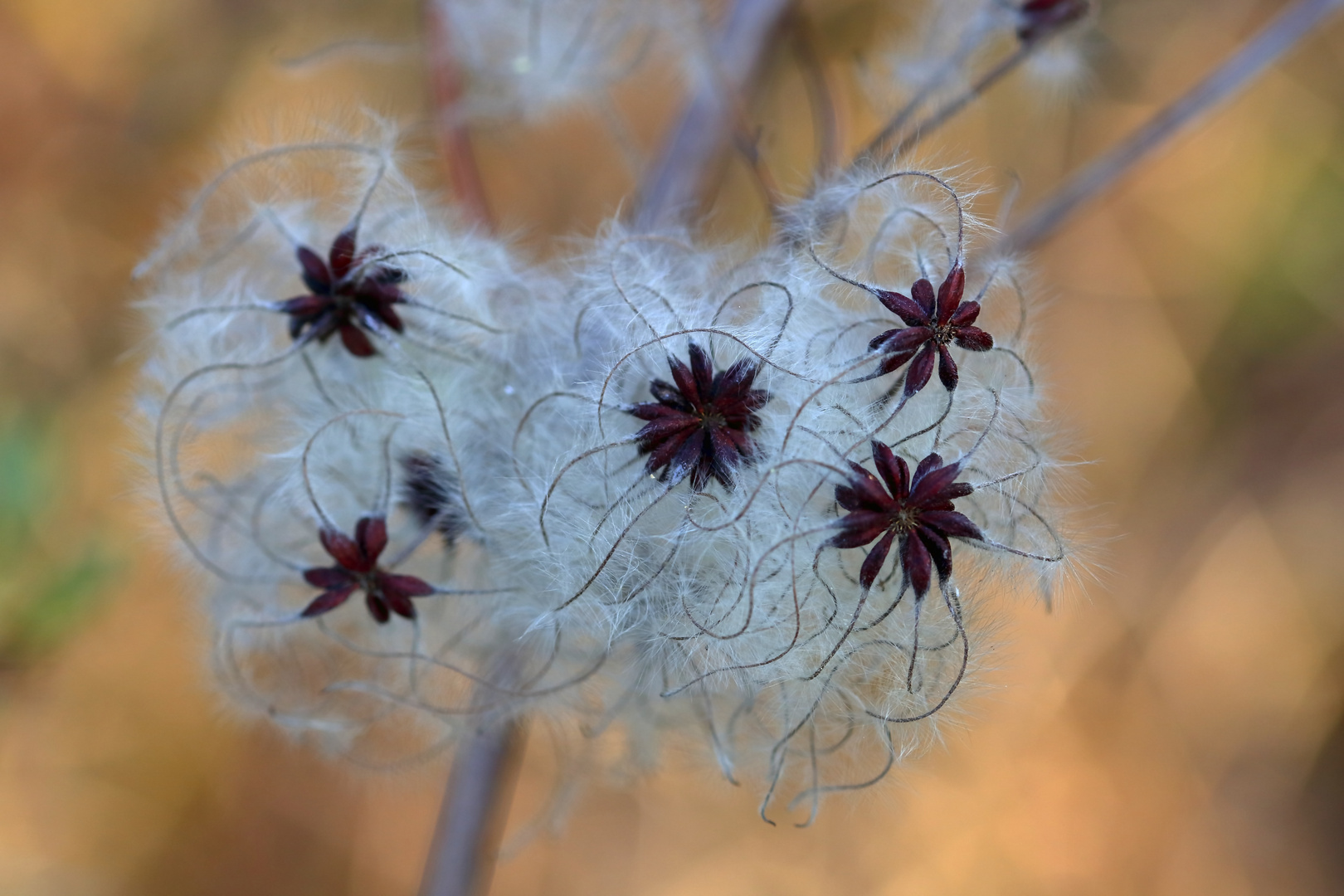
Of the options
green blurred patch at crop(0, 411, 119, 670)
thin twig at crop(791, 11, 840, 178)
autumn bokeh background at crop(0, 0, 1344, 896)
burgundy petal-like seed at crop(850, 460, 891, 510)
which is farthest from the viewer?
autumn bokeh background at crop(0, 0, 1344, 896)

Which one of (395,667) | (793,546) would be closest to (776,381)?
(793,546)

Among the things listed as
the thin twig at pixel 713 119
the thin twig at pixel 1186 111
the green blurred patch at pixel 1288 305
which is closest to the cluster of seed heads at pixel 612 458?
the thin twig at pixel 1186 111

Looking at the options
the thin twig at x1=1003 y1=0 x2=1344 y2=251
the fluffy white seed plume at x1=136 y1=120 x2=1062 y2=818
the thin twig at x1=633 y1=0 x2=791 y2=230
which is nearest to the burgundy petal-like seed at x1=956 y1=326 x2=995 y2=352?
the fluffy white seed plume at x1=136 y1=120 x2=1062 y2=818

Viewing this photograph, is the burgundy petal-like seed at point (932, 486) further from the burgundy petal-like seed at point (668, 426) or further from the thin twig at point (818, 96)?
the thin twig at point (818, 96)

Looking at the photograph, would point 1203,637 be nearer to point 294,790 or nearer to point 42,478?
point 294,790

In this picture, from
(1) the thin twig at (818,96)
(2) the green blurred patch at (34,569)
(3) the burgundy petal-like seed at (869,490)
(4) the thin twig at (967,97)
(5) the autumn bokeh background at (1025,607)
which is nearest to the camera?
(3) the burgundy petal-like seed at (869,490)

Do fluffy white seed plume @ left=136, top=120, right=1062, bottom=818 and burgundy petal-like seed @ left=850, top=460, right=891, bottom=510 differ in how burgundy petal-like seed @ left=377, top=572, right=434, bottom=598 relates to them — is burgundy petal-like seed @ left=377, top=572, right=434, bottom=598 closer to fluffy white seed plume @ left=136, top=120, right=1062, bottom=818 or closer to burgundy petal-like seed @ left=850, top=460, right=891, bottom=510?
fluffy white seed plume @ left=136, top=120, right=1062, bottom=818

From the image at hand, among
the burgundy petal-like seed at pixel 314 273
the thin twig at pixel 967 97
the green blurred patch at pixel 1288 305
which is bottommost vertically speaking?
the burgundy petal-like seed at pixel 314 273
